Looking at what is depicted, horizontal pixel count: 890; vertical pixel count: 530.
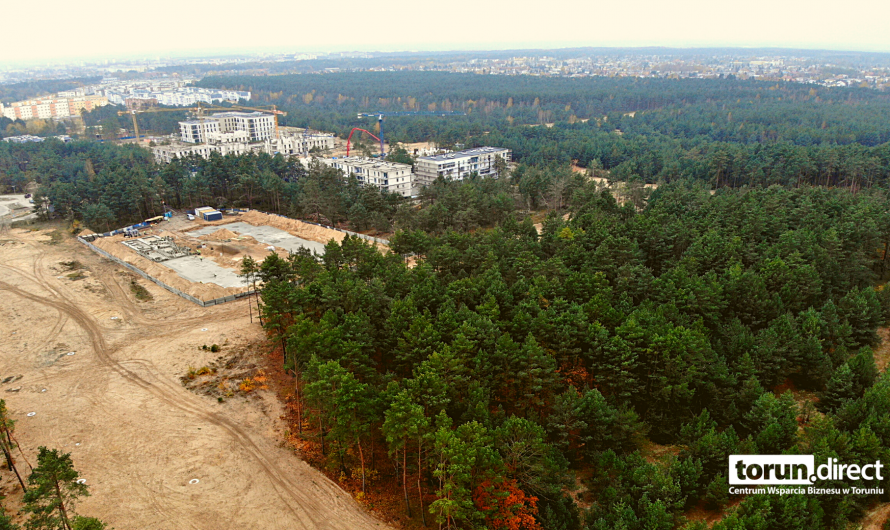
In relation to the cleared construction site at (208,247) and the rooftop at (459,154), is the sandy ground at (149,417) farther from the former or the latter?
the rooftop at (459,154)

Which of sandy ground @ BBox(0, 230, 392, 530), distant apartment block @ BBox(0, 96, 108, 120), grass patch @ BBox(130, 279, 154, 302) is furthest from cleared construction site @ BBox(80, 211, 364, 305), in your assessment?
distant apartment block @ BBox(0, 96, 108, 120)

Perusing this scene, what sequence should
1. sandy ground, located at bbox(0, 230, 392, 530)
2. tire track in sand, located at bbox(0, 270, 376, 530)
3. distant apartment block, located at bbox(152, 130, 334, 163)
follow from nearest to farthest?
tire track in sand, located at bbox(0, 270, 376, 530) < sandy ground, located at bbox(0, 230, 392, 530) < distant apartment block, located at bbox(152, 130, 334, 163)

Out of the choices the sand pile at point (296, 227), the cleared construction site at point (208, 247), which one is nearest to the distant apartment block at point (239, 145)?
the sand pile at point (296, 227)

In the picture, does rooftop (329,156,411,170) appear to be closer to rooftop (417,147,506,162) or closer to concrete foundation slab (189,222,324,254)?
rooftop (417,147,506,162)

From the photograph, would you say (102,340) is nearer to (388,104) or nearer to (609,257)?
(609,257)

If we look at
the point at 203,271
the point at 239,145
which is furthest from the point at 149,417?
the point at 239,145

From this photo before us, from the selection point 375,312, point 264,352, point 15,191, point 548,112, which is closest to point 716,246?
point 375,312

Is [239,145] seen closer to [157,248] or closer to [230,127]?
[230,127]
